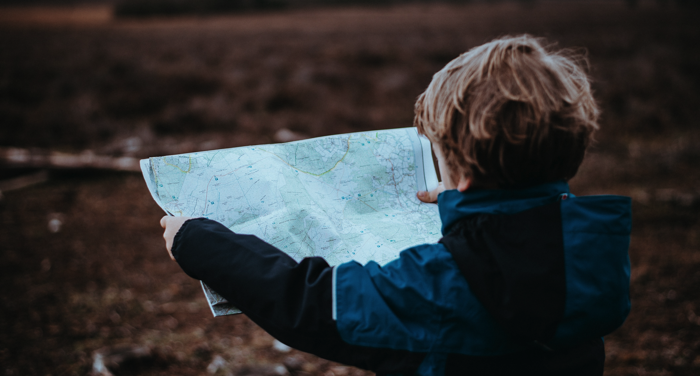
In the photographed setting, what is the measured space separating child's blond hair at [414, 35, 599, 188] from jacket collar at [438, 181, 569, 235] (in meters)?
0.02

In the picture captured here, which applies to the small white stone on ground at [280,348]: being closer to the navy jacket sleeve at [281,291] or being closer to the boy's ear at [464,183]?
the navy jacket sleeve at [281,291]

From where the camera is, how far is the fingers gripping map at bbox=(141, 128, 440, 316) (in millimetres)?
1138

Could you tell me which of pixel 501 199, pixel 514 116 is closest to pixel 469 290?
pixel 501 199

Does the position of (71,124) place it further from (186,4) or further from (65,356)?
(186,4)

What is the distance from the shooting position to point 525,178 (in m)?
0.89

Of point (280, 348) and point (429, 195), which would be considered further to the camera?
point (280, 348)

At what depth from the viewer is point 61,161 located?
5.74m

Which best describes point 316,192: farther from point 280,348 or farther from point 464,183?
point 280,348

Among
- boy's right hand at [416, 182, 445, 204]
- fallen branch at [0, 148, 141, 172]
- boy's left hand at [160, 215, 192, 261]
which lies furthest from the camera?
fallen branch at [0, 148, 141, 172]

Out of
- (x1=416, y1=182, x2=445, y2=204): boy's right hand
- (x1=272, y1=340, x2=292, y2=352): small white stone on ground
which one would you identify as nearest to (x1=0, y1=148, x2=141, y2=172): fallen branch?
(x1=272, y1=340, x2=292, y2=352): small white stone on ground

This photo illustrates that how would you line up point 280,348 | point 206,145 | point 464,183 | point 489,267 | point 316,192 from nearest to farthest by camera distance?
point 489,267 → point 464,183 → point 316,192 → point 280,348 → point 206,145

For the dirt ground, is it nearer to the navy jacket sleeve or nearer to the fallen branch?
the fallen branch

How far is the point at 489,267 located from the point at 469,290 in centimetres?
7

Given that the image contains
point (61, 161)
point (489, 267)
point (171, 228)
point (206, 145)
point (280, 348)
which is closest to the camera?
point (489, 267)
